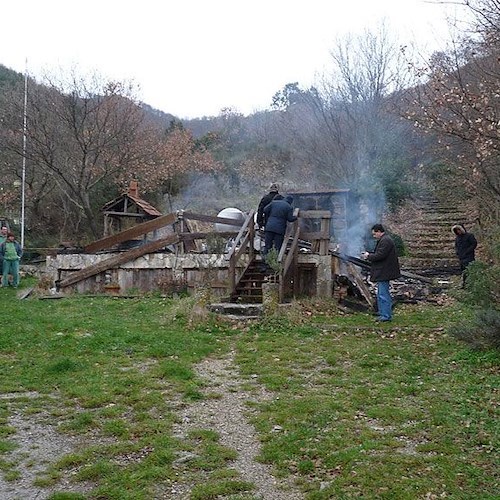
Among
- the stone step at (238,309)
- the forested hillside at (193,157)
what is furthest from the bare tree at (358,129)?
the stone step at (238,309)

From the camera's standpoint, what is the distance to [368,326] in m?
9.24

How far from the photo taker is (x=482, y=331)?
704 centimetres

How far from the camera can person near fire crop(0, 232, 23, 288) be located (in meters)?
14.5

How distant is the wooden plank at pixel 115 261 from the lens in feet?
43.1

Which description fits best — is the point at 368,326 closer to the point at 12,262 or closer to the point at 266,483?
the point at 266,483

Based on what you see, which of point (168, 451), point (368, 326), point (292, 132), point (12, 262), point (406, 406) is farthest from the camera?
point (292, 132)

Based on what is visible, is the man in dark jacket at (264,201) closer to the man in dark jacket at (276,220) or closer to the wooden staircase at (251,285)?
the man in dark jacket at (276,220)

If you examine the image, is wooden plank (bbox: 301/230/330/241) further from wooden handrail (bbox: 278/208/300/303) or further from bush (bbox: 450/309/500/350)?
bush (bbox: 450/309/500/350)

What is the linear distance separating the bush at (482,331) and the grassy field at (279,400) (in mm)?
165

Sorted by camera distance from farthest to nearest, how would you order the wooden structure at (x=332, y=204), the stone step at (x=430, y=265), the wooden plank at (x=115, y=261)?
1. the stone step at (x=430, y=265)
2. the wooden structure at (x=332, y=204)
3. the wooden plank at (x=115, y=261)

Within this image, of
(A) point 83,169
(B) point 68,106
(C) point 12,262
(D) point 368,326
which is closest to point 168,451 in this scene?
(D) point 368,326

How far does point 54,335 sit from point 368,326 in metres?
4.77

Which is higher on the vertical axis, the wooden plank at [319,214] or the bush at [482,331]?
the wooden plank at [319,214]

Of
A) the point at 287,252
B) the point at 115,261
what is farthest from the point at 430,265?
the point at 115,261
